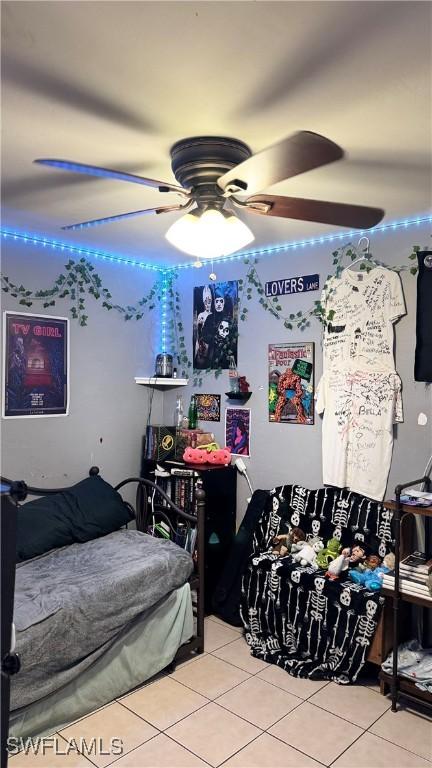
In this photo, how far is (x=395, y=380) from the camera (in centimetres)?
315

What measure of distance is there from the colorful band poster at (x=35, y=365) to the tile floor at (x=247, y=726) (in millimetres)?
1834

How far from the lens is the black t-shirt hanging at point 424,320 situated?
304 cm

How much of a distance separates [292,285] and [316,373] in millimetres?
638

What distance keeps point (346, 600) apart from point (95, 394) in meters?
2.22

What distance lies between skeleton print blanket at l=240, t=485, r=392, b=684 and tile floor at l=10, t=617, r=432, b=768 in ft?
0.46

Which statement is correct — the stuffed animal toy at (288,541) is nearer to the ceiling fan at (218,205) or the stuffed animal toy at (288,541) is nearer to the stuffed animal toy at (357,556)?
the stuffed animal toy at (357,556)

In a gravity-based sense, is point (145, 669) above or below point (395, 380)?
→ below

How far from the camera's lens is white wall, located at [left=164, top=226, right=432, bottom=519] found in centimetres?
312

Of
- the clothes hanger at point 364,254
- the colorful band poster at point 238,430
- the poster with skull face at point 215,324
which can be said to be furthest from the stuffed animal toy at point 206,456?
the clothes hanger at point 364,254

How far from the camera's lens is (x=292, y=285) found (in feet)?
12.2

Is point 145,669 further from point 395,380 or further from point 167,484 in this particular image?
point 395,380

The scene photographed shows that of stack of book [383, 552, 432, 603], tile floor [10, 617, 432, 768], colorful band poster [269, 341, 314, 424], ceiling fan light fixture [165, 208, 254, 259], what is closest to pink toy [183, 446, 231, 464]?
colorful band poster [269, 341, 314, 424]

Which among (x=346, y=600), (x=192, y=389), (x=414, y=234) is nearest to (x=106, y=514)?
(x=192, y=389)

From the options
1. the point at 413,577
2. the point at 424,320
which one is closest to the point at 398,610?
the point at 413,577
